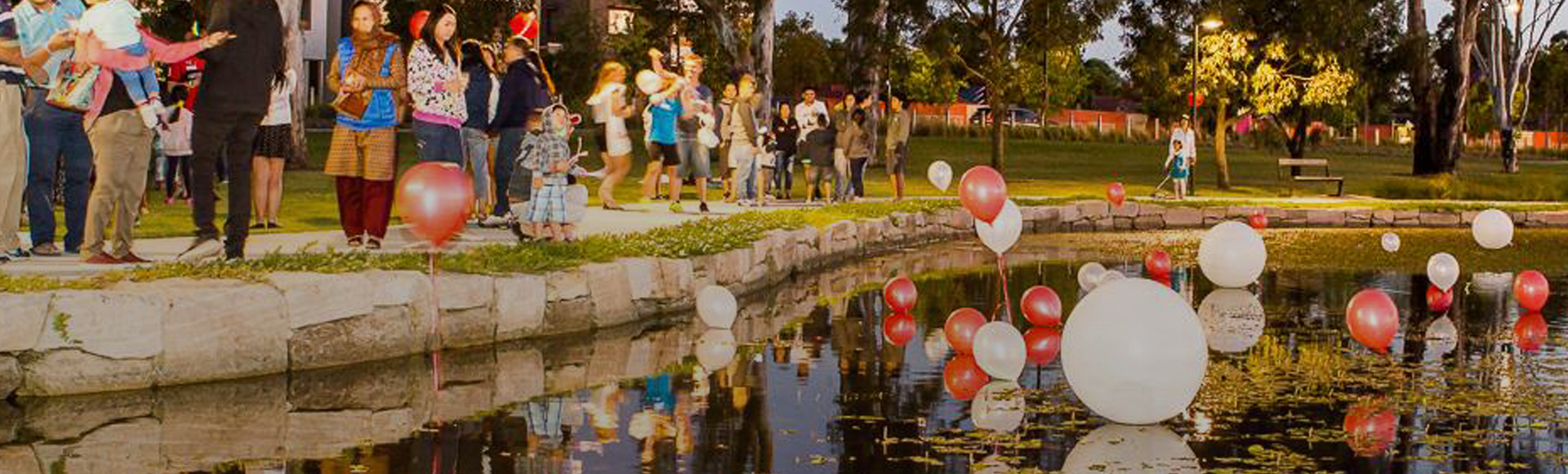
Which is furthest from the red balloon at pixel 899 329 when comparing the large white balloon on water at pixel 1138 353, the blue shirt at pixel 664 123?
the blue shirt at pixel 664 123

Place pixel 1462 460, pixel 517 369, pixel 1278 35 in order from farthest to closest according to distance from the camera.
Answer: pixel 1278 35
pixel 517 369
pixel 1462 460

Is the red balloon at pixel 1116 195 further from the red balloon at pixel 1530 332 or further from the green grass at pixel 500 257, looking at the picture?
the red balloon at pixel 1530 332

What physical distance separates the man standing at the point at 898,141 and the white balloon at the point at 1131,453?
1935 centimetres

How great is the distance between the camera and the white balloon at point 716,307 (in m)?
14.0

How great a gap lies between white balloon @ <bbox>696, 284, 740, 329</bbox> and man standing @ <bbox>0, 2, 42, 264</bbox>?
431cm

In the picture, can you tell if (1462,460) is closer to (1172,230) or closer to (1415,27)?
(1172,230)

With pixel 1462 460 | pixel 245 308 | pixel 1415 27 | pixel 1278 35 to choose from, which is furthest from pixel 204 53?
pixel 1415 27

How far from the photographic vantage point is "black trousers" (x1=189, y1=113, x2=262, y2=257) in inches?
513

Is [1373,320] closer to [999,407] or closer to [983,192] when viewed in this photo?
[983,192]

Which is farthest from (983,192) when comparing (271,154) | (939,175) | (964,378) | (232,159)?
(939,175)

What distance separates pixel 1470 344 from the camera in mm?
13602

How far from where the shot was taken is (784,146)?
30.7 meters

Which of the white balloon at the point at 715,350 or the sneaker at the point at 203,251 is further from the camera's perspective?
the sneaker at the point at 203,251

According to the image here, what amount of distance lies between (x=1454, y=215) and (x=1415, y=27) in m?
16.8
